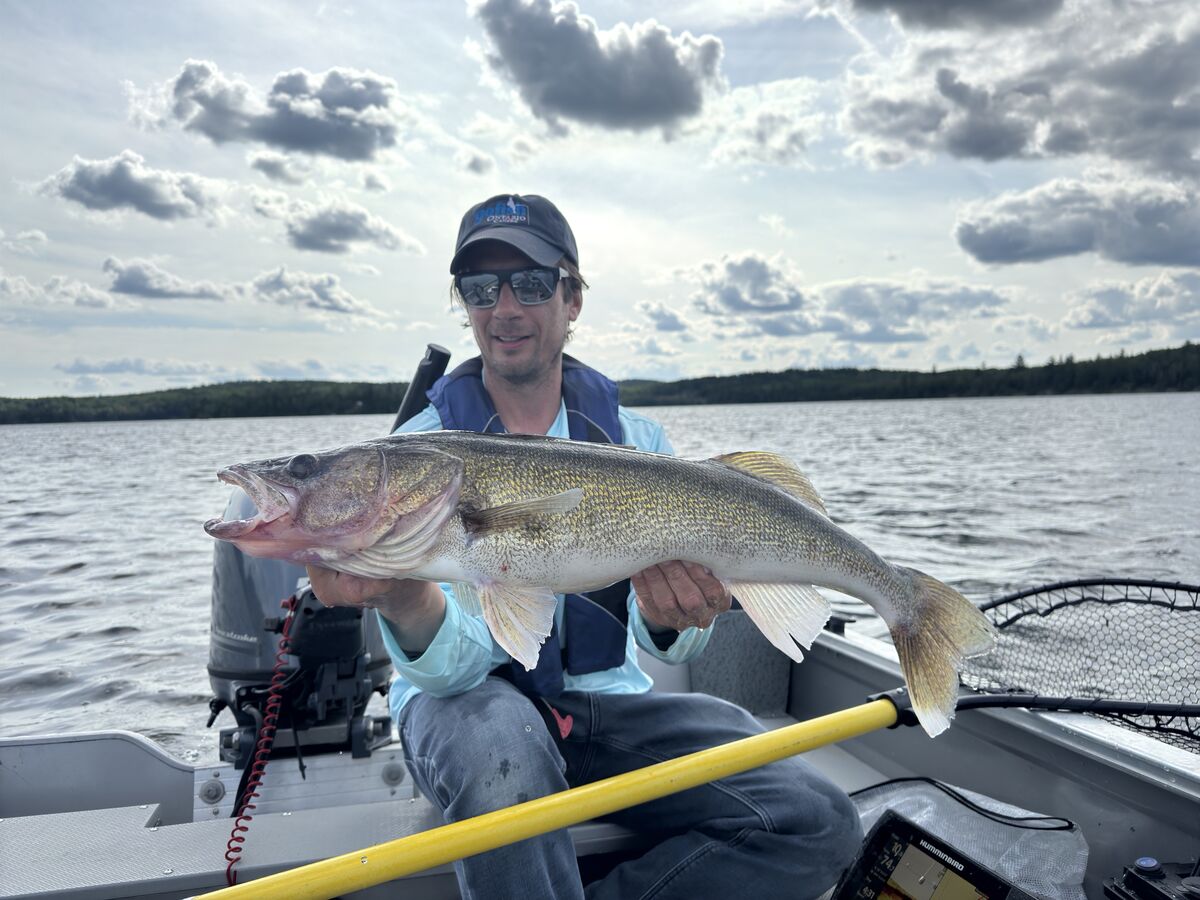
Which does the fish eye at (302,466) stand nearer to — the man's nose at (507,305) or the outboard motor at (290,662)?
the outboard motor at (290,662)

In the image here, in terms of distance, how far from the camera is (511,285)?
409cm

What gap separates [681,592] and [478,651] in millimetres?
829

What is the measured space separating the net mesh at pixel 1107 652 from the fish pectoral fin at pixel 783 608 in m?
0.69

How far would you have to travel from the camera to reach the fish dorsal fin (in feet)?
10.8

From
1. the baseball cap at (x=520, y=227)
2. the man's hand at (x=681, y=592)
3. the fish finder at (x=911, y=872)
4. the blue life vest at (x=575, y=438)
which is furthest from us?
the baseball cap at (x=520, y=227)

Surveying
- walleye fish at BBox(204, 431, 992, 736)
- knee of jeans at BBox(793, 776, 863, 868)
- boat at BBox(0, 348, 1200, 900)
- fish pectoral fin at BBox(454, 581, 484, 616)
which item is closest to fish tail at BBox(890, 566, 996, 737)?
walleye fish at BBox(204, 431, 992, 736)

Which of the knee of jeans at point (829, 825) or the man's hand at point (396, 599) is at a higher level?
the man's hand at point (396, 599)

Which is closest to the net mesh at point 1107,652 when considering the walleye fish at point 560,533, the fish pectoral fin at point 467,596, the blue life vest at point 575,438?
the walleye fish at point 560,533

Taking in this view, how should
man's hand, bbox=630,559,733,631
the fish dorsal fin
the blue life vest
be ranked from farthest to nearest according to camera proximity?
the blue life vest, the fish dorsal fin, man's hand, bbox=630,559,733,631

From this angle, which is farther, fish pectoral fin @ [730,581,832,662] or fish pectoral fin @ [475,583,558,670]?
fish pectoral fin @ [730,581,832,662]

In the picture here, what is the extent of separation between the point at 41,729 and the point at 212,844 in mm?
6476

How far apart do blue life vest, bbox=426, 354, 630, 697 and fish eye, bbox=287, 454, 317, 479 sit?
1189 millimetres

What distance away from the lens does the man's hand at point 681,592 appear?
10.2ft

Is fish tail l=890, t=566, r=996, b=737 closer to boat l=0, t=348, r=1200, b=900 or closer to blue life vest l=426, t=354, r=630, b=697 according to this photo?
boat l=0, t=348, r=1200, b=900
